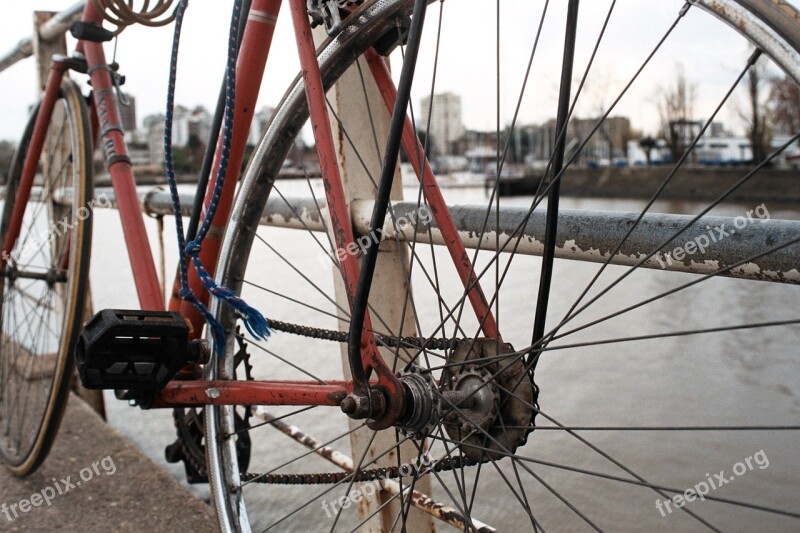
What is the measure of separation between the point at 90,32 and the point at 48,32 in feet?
3.69

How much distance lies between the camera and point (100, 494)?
2057mm

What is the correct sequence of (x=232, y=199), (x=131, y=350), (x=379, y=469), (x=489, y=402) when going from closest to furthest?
1. (x=489, y=402)
2. (x=379, y=469)
3. (x=131, y=350)
4. (x=232, y=199)

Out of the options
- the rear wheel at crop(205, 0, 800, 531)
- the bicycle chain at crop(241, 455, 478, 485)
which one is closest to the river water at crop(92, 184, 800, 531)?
the rear wheel at crop(205, 0, 800, 531)

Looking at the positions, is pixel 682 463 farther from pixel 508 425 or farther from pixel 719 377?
pixel 508 425

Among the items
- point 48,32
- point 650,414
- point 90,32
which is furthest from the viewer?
point 650,414

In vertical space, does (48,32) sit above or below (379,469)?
above

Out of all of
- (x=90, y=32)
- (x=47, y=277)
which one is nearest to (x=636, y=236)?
(x=90, y=32)

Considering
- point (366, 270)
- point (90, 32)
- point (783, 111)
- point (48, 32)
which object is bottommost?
point (366, 270)

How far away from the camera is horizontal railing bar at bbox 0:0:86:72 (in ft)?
8.55

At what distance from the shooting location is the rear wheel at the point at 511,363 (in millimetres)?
1021

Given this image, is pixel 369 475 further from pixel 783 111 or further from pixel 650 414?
pixel 783 111

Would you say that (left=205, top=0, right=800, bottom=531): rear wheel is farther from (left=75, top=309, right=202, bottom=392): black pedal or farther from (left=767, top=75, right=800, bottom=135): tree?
(left=767, top=75, right=800, bottom=135): tree

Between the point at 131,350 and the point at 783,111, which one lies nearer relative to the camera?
the point at 131,350

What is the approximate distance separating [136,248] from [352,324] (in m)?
0.89
